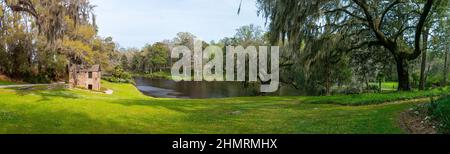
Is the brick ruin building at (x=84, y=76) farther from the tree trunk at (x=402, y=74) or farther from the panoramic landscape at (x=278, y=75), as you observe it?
the tree trunk at (x=402, y=74)

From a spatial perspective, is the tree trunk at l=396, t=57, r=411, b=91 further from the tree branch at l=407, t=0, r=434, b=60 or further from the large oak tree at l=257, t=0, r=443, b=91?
the tree branch at l=407, t=0, r=434, b=60

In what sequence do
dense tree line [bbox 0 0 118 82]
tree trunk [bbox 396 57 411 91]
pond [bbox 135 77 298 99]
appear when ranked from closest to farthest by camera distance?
1. tree trunk [bbox 396 57 411 91]
2. dense tree line [bbox 0 0 118 82]
3. pond [bbox 135 77 298 99]

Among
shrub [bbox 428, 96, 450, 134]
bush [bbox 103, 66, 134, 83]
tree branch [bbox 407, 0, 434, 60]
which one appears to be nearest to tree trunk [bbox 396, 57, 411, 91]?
tree branch [bbox 407, 0, 434, 60]

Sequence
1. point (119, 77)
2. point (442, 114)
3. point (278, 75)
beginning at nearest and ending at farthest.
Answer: point (442, 114) → point (278, 75) → point (119, 77)

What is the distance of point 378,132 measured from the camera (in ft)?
24.8

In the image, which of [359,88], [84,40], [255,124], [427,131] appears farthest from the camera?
[84,40]

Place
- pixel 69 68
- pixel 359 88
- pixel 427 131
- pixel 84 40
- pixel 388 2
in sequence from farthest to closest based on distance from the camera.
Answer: pixel 84 40
pixel 69 68
pixel 359 88
pixel 388 2
pixel 427 131

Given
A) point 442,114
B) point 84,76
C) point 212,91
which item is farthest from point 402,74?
point 212,91

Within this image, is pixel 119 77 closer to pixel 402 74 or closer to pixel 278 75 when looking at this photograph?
pixel 278 75

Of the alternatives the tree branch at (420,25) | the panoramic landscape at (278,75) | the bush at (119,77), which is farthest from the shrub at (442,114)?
the bush at (119,77)

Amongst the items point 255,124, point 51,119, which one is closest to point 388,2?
point 255,124

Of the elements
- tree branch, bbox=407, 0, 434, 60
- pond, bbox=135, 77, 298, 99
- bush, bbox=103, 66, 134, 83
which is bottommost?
pond, bbox=135, 77, 298, 99
